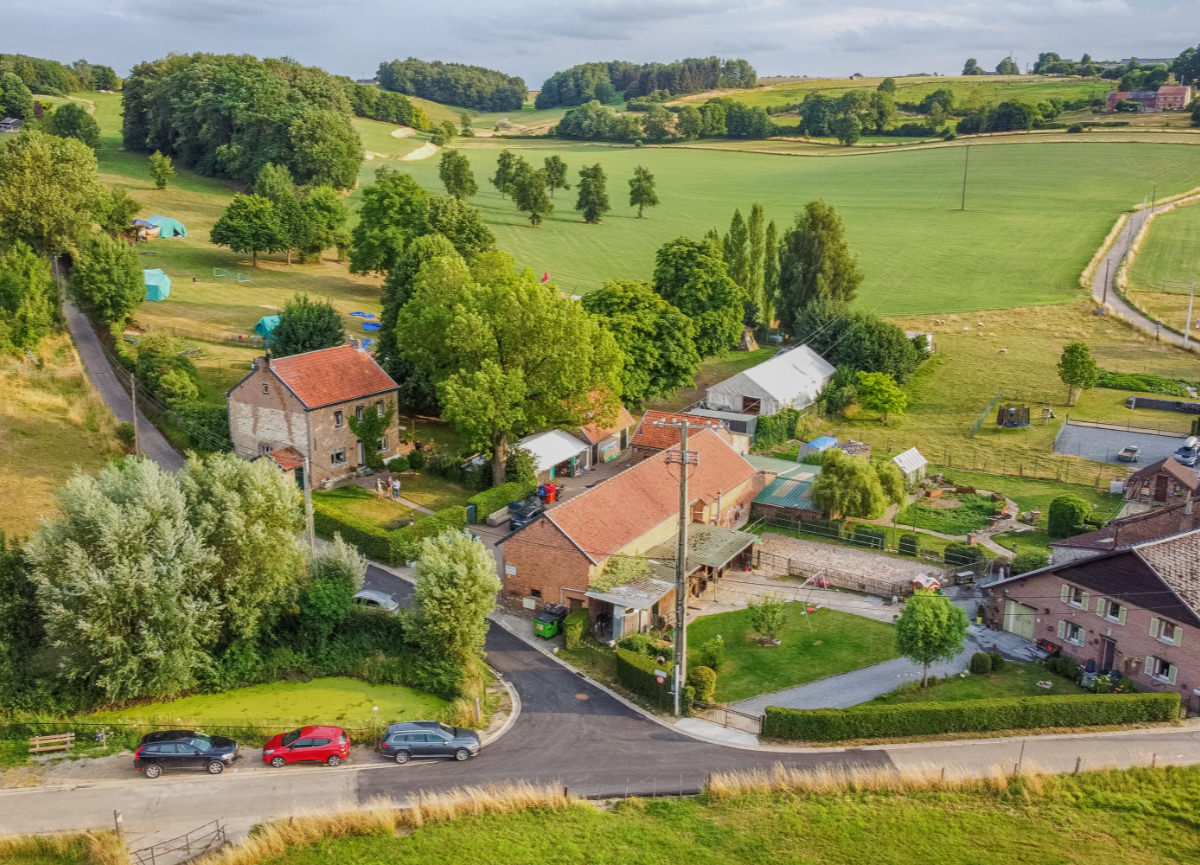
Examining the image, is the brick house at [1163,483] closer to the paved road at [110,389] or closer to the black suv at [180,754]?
the black suv at [180,754]

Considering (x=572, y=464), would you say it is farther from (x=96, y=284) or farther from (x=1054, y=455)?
(x=96, y=284)

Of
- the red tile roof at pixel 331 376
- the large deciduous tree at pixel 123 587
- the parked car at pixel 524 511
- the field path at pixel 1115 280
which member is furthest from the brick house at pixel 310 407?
the field path at pixel 1115 280

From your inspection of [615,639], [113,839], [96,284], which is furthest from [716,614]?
[96,284]

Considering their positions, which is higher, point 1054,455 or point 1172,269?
point 1172,269

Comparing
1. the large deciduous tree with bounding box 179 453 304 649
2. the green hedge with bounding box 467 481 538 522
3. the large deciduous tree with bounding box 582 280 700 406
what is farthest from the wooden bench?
the large deciduous tree with bounding box 582 280 700 406

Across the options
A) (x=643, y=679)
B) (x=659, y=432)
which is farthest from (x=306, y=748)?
(x=659, y=432)

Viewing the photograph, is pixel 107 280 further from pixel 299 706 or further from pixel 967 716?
pixel 967 716
